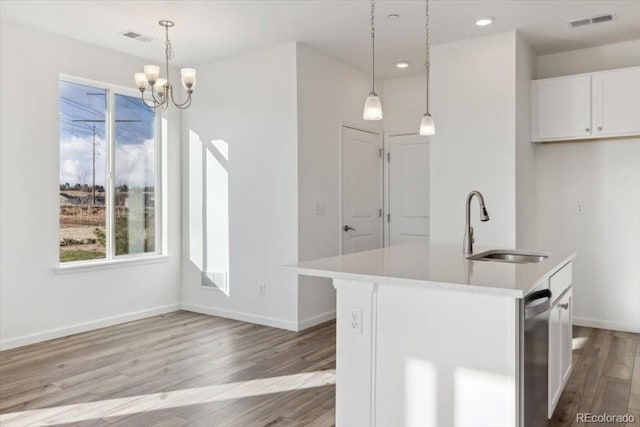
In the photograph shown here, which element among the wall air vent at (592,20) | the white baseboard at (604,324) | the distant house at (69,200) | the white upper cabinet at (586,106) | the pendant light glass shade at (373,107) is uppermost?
the wall air vent at (592,20)

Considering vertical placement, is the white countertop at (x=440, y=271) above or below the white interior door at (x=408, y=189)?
below

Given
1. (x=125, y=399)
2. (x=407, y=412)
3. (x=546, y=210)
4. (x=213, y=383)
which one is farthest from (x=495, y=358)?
(x=546, y=210)

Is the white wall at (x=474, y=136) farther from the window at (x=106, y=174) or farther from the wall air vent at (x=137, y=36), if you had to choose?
the window at (x=106, y=174)

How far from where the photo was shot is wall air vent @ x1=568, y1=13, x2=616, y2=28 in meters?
4.04

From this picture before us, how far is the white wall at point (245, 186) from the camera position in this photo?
4832 millimetres

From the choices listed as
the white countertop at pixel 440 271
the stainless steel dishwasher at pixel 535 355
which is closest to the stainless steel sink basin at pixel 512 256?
the white countertop at pixel 440 271

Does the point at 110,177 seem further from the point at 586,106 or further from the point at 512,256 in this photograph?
the point at 586,106

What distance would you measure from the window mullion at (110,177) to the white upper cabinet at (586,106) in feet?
13.8

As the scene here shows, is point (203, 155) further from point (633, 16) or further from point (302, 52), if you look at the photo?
point (633, 16)

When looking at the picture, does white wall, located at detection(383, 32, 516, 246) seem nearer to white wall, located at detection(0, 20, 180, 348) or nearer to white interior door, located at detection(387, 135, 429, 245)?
white interior door, located at detection(387, 135, 429, 245)

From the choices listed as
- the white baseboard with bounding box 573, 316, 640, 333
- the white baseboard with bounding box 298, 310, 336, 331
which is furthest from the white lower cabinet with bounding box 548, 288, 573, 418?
the white baseboard with bounding box 298, 310, 336, 331

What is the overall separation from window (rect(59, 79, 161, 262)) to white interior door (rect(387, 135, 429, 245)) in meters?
2.79

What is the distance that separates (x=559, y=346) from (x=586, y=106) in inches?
110

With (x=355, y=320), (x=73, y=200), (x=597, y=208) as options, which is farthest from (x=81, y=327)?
(x=597, y=208)
